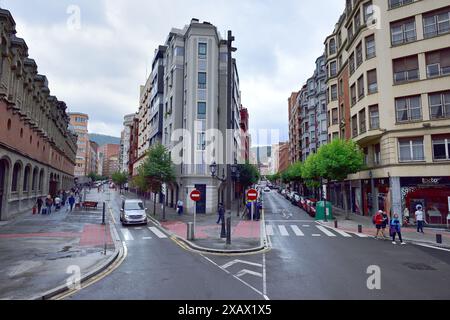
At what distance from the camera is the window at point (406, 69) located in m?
23.2

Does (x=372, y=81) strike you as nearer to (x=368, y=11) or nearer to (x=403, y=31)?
(x=403, y=31)

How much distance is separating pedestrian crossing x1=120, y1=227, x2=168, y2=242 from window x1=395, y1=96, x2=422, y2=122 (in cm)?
2059

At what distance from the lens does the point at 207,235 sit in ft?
58.0

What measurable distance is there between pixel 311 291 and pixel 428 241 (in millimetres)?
12441

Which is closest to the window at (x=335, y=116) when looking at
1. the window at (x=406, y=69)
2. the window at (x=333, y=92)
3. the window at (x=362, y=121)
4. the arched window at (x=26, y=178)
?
the window at (x=333, y=92)

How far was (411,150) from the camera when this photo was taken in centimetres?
2308

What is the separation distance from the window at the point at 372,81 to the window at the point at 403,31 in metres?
2.62

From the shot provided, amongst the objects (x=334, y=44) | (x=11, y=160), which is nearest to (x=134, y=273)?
(x=11, y=160)

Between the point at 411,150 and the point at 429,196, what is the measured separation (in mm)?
3732

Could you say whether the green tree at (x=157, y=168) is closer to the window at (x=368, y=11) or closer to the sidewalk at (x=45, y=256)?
the sidewalk at (x=45, y=256)

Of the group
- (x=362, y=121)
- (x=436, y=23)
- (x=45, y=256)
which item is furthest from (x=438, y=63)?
(x=45, y=256)

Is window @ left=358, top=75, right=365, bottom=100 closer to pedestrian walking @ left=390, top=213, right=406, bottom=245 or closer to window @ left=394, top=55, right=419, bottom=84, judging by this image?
window @ left=394, top=55, right=419, bottom=84

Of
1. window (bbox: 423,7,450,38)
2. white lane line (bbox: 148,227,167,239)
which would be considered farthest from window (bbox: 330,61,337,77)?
white lane line (bbox: 148,227,167,239)
